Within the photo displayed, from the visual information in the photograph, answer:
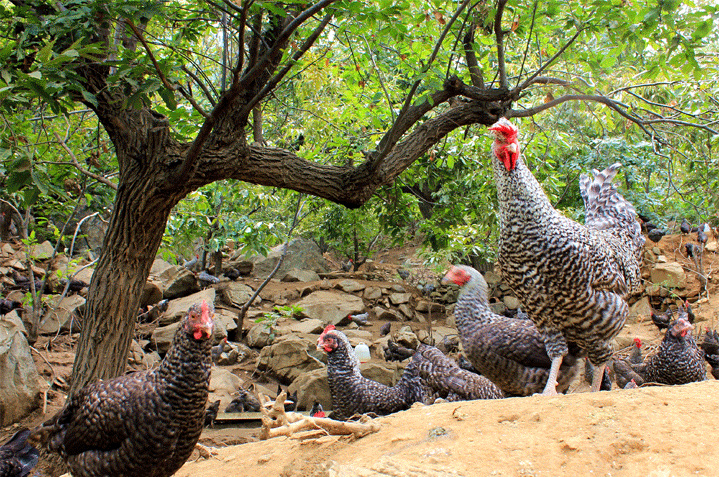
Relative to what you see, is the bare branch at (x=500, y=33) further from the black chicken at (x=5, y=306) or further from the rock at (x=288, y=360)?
the black chicken at (x=5, y=306)

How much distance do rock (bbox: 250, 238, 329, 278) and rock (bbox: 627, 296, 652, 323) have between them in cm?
798

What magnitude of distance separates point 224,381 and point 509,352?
4.19 m

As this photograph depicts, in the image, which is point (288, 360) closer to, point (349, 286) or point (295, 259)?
point (349, 286)

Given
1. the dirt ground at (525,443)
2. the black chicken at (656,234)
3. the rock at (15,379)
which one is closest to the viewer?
the dirt ground at (525,443)

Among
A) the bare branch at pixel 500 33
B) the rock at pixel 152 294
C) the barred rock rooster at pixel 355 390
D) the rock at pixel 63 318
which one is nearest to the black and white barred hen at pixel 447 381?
the barred rock rooster at pixel 355 390

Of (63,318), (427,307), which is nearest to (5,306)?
(63,318)

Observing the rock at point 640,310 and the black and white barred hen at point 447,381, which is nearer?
the black and white barred hen at point 447,381

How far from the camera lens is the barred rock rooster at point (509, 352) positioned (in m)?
4.03

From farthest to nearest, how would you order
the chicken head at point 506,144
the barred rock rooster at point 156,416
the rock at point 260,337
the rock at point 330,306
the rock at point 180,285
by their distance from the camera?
the rock at point 330,306, the rock at point 180,285, the rock at point 260,337, the chicken head at point 506,144, the barred rock rooster at point 156,416

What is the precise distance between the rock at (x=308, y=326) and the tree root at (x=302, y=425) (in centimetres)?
586

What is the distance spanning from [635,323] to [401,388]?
640cm

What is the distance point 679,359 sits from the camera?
534 cm

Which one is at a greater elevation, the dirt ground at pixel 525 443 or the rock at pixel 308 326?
the dirt ground at pixel 525 443

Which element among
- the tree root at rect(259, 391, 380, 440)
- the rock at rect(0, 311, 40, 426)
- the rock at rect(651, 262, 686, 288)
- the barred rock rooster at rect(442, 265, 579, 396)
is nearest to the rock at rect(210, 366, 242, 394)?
the rock at rect(0, 311, 40, 426)
